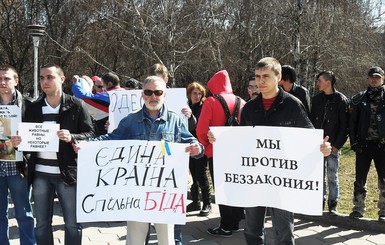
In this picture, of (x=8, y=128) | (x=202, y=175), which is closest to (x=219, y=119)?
(x=202, y=175)

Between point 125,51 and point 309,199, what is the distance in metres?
23.0

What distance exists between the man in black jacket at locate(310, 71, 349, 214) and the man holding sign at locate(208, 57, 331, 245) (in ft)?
6.89

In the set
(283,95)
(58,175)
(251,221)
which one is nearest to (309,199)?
(251,221)

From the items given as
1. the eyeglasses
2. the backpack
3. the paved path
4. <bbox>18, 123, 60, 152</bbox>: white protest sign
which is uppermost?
the eyeglasses

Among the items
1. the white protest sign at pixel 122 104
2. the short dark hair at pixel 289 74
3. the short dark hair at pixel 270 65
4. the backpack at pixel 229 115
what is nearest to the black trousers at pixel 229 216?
the backpack at pixel 229 115

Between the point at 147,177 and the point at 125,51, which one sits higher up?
the point at 125,51

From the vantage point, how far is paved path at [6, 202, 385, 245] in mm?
4938

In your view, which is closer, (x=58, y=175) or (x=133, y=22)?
(x=58, y=175)

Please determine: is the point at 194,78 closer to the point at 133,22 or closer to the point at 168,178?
the point at 133,22

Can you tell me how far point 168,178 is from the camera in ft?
Result: 11.5

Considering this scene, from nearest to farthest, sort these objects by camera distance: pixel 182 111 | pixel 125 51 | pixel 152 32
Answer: pixel 182 111 < pixel 152 32 < pixel 125 51

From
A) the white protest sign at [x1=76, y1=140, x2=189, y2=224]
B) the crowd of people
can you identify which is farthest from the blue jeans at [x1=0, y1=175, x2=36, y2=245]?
the white protest sign at [x1=76, y1=140, x2=189, y2=224]

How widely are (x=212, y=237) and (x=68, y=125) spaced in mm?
2437

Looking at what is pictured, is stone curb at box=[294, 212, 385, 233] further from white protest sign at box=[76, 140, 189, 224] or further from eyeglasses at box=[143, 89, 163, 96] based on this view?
eyeglasses at box=[143, 89, 163, 96]
